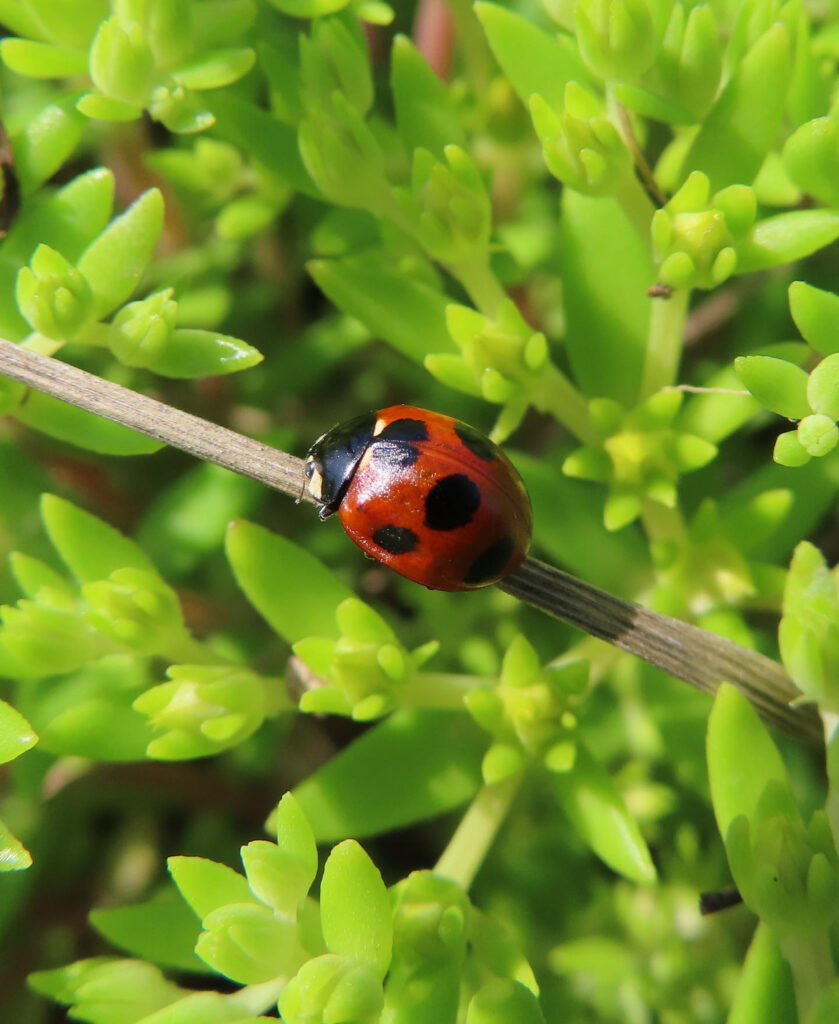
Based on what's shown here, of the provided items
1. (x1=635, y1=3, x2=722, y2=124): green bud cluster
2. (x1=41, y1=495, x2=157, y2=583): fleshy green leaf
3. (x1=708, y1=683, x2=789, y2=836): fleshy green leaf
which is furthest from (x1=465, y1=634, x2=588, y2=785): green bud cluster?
(x1=635, y1=3, x2=722, y2=124): green bud cluster

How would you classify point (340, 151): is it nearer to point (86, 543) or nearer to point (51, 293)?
point (51, 293)

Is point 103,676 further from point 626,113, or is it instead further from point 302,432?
point 626,113

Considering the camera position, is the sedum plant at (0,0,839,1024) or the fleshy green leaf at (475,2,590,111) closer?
the sedum plant at (0,0,839,1024)

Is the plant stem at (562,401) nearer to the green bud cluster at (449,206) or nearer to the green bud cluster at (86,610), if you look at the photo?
the green bud cluster at (449,206)

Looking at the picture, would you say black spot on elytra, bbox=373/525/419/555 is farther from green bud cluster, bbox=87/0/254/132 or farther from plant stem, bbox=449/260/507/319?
green bud cluster, bbox=87/0/254/132

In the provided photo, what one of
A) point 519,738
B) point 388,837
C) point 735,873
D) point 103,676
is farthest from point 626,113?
point 388,837

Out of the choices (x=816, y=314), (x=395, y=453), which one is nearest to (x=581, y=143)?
(x=816, y=314)

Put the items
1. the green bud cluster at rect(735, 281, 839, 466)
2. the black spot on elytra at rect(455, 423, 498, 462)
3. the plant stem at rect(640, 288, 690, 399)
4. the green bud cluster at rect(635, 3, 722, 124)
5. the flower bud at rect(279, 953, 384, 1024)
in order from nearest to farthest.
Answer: the flower bud at rect(279, 953, 384, 1024), the green bud cluster at rect(735, 281, 839, 466), the green bud cluster at rect(635, 3, 722, 124), the black spot on elytra at rect(455, 423, 498, 462), the plant stem at rect(640, 288, 690, 399)
